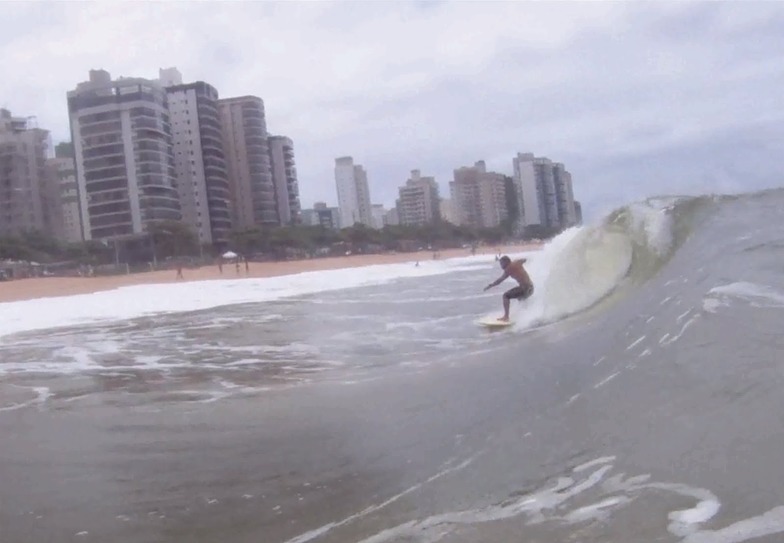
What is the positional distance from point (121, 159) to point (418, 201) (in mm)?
26878

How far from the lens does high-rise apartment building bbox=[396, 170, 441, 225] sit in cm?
6225

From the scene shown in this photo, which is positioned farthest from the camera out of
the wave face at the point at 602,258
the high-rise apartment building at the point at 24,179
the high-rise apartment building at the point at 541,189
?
the high-rise apartment building at the point at 24,179

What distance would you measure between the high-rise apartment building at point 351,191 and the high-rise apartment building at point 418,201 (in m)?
11.2

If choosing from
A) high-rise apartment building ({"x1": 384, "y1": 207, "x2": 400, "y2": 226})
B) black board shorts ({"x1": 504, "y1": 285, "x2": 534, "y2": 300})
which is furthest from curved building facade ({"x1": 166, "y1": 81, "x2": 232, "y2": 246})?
black board shorts ({"x1": 504, "y1": 285, "x2": 534, "y2": 300})

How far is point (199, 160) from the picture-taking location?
264 feet

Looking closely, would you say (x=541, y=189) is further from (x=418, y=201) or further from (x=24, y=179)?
(x=24, y=179)

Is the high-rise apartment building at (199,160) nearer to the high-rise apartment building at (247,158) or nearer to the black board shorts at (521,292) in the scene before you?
the high-rise apartment building at (247,158)

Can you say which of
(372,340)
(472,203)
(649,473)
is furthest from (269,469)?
(472,203)

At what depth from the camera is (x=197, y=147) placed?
8012 centimetres

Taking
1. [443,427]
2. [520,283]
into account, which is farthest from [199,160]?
[443,427]

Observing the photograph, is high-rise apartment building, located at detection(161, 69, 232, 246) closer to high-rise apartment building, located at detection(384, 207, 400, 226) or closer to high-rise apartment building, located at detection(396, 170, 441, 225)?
high-rise apartment building, located at detection(384, 207, 400, 226)

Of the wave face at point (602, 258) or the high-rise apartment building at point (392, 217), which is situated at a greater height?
the high-rise apartment building at point (392, 217)

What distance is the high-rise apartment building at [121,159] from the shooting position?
7300 cm

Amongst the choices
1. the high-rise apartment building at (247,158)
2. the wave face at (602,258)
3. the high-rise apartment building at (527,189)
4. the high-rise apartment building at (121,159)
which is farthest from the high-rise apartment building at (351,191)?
the wave face at (602,258)
